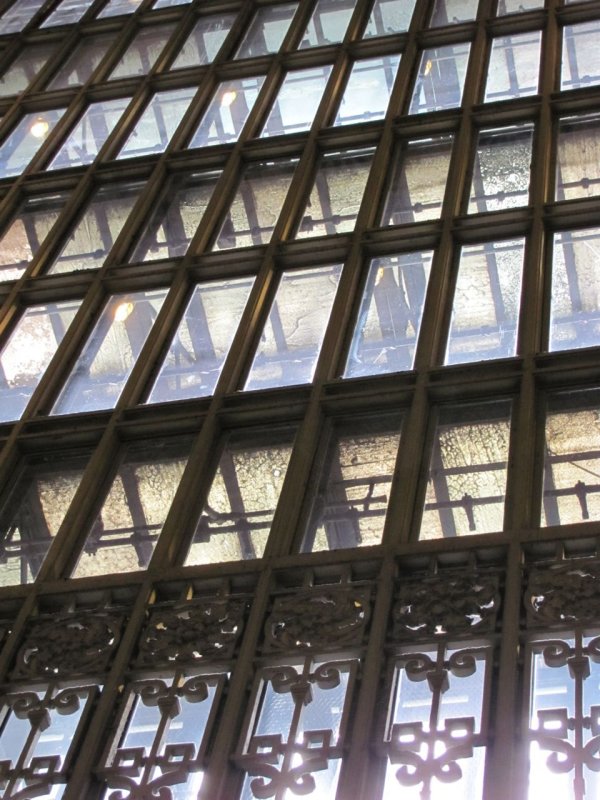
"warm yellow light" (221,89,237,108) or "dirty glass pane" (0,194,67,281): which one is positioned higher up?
"warm yellow light" (221,89,237,108)

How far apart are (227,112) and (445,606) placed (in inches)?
271

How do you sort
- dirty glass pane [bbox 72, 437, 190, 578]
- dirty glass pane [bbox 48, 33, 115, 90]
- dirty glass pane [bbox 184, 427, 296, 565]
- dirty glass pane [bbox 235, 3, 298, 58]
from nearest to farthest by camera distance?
dirty glass pane [bbox 184, 427, 296, 565], dirty glass pane [bbox 72, 437, 190, 578], dirty glass pane [bbox 235, 3, 298, 58], dirty glass pane [bbox 48, 33, 115, 90]

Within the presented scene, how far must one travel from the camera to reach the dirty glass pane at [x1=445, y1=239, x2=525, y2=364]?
8.64 metres

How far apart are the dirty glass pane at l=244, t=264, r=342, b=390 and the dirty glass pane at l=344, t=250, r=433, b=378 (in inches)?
9.7

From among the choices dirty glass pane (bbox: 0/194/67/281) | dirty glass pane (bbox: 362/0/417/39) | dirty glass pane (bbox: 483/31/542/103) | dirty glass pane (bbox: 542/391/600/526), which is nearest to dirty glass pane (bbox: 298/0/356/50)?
dirty glass pane (bbox: 362/0/417/39)

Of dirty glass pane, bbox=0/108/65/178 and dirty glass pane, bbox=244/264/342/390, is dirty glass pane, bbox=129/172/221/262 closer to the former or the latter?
dirty glass pane, bbox=244/264/342/390

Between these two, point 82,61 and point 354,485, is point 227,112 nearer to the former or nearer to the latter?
point 82,61

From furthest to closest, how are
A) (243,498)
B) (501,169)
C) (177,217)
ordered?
(177,217), (501,169), (243,498)

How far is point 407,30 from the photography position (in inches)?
512

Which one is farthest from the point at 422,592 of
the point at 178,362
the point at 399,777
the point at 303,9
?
the point at 303,9

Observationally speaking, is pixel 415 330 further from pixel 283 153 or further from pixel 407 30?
pixel 407 30

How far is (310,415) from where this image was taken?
838 cm

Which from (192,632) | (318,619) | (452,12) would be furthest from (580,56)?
(192,632)

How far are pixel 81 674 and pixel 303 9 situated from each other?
8.64m
